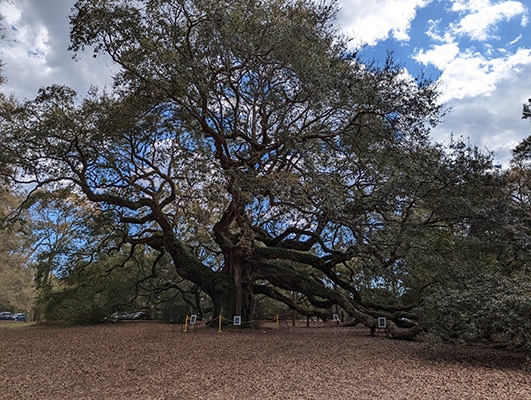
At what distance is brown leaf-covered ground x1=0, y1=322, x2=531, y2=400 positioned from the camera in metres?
3.94

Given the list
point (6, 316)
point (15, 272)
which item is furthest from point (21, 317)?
point (15, 272)

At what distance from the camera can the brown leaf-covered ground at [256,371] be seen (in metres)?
3.94

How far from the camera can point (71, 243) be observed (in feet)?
47.9

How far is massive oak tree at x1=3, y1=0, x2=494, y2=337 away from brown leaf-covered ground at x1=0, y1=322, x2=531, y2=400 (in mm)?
2375

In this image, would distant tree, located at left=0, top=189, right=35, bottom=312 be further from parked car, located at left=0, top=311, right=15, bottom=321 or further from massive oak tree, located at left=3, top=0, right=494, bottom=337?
massive oak tree, located at left=3, top=0, right=494, bottom=337

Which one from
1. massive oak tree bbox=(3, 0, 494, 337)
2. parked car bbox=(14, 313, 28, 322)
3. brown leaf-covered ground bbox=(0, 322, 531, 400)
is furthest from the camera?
parked car bbox=(14, 313, 28, 322)

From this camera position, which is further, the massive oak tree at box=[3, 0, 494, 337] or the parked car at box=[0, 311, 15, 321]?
the parked car at box=[0, 311, 15, 321]

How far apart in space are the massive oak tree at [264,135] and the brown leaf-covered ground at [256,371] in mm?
2375

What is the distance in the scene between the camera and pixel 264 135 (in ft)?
30.5

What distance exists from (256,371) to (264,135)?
589 centimetres

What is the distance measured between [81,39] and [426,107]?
7242 millimetres

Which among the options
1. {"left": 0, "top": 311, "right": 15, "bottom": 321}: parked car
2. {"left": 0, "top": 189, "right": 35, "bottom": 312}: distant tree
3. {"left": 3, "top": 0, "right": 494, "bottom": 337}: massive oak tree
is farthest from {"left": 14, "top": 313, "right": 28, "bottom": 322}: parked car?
{"left": 3, "top": 0, "right": 494, "bottom": 337}: massive oak tree

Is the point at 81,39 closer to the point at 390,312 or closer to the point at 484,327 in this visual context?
the point at 484,327

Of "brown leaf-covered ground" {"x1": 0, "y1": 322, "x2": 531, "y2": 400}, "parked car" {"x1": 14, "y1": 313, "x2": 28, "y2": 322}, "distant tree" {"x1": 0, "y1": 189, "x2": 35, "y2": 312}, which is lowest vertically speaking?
"parked car" {"x1": 14, "y1": 313, "x2": 28, "y2": 322}
